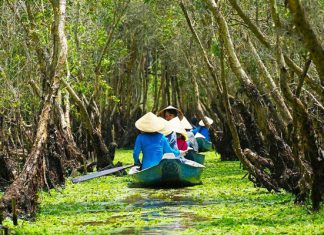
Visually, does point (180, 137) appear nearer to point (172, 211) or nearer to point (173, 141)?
point (173, 141)

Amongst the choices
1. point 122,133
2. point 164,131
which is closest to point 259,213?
point 164,131

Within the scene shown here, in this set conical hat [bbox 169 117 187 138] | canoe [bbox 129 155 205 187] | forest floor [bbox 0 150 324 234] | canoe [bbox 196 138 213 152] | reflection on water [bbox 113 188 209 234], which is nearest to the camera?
forest floor [bbox 0 150 324 234]

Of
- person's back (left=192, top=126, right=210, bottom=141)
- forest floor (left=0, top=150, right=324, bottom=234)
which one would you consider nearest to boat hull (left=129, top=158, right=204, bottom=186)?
forest floor (left=0, top=150, right=324, bottom=234)

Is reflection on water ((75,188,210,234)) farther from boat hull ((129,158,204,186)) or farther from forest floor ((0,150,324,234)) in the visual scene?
boat hull ((129,158,204,186))

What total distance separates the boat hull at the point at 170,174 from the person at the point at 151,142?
462mm

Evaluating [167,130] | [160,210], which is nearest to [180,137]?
[167,130]

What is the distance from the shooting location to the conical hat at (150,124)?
1680cm

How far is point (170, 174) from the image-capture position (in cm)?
1612

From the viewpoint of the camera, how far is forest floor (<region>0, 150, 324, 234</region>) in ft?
33.0

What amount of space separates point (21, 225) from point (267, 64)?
13.5 m

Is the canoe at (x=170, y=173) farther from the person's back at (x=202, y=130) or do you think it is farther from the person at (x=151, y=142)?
the person's back at (x=202, y=130)

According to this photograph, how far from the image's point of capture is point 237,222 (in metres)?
10.5

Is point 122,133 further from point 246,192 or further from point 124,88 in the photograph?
point 246,192

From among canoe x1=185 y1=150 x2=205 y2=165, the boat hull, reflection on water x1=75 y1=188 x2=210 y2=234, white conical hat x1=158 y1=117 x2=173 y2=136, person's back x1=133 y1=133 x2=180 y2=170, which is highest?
white conical hat x1=158 y1=117 x2=173 y2=136
